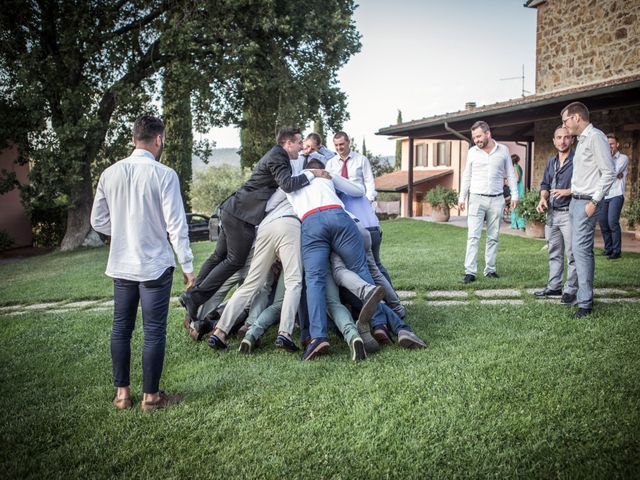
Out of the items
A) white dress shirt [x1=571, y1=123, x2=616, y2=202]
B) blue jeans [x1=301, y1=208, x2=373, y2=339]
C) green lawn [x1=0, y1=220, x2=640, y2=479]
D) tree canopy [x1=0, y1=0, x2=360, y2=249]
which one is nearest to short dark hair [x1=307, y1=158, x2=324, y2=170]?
blue jeans [x1=301, y1=208, x2=373, y2=339]

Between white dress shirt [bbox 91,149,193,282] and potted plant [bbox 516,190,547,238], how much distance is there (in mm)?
10657

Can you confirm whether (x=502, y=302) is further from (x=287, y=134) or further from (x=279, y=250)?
(x=287, y=134)

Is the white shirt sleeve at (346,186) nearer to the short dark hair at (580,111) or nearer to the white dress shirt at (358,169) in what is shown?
the white dress shirt at (358,169)

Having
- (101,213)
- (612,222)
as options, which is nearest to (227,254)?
(101,213)

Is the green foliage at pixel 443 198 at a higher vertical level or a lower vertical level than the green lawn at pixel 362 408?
higher

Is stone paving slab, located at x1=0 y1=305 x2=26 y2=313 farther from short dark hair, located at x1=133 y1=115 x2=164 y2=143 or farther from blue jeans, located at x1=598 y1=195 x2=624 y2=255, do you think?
blue jeans, located at x1=598 y1=195 x2=624 y2=255

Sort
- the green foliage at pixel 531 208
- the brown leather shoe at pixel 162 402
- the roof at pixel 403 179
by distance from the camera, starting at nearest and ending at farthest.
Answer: the brown leather shoe at pixel 162 402 → the green foliage at pixel 531 208 → the roof at pixel 403 179

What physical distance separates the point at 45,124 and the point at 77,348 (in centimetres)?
1537

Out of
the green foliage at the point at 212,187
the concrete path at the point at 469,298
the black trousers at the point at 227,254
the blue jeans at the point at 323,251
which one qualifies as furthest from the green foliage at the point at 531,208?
the green foliage at the point at 212,187

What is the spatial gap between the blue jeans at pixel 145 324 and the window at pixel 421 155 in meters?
28.9

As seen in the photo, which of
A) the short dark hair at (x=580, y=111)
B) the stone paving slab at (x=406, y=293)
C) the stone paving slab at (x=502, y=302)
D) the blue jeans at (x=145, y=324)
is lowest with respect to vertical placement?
the stone paving slab at (x=406, y=293)

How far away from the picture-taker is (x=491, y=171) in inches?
283

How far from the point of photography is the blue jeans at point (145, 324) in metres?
3.35

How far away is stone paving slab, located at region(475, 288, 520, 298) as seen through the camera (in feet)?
20.3
